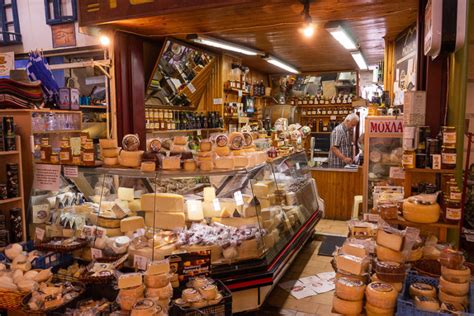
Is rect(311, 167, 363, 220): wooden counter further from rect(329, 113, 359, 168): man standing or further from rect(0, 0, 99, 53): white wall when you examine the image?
rect(0, 0, 99, 53): white wall

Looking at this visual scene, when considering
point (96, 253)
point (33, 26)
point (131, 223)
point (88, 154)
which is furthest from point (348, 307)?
point (33, 26)

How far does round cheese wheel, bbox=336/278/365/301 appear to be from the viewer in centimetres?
257

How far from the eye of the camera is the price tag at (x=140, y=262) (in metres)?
3.03

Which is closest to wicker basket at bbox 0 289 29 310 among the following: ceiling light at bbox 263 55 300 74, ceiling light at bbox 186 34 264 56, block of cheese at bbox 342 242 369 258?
block of cheese at bbox 342 242 369 258

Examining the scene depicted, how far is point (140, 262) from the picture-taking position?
Answer: 10.0ft

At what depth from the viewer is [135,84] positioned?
5500 millimetres

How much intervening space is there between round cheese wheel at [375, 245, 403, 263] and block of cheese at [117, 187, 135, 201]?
2.31 meters

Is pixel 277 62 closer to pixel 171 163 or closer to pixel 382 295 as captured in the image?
pixel 171 163

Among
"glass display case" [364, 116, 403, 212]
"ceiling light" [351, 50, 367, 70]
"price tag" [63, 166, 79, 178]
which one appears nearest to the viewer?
"price tag" [63, 166, 79, 178]

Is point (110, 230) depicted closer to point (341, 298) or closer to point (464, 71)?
point (341, 298)

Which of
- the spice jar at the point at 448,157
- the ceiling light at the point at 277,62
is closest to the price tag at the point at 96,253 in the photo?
the spice jar at the point at 448,157

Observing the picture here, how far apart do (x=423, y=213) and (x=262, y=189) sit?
1630 millimetres

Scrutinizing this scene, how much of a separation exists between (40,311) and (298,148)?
4.40 meters

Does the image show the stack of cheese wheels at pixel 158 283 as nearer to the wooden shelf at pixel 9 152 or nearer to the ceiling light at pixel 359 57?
the wooden shelf at pixel 9 152
